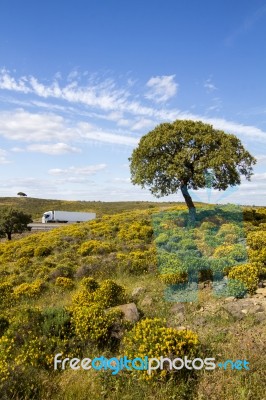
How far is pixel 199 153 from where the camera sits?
28.1 meters

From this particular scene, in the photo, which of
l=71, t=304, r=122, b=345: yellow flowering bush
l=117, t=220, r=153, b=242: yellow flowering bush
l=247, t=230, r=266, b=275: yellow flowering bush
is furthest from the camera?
l=117, t=220, r=153, b=242: yellow flowering bush

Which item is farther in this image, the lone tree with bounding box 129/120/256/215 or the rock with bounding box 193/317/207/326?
the lone tree with bounding box 129/120/256/215

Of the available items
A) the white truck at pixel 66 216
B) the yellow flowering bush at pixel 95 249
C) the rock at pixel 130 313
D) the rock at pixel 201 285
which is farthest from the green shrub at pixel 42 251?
the white truck at pixel 66 216

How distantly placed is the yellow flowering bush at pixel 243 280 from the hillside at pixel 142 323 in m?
0.03

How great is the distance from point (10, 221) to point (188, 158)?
2955 cm

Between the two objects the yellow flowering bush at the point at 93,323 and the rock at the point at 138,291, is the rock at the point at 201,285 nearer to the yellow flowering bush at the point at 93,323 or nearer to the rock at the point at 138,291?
the rock at the point at 138,291

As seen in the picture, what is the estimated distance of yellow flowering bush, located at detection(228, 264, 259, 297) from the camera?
11234mm

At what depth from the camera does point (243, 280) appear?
1153 centimetres

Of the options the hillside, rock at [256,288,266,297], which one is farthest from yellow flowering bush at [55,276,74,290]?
rock at [256,288,266,297]

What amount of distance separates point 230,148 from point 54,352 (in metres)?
23.6

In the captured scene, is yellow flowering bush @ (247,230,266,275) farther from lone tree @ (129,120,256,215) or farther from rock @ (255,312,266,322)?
lone tree @ (129,120,256,215)

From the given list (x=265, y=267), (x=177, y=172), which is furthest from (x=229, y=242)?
(x=177, y=172)

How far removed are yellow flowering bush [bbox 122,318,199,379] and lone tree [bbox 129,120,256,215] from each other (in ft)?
68.0

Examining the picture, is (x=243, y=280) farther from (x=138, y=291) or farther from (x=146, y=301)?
(x=138, y=291)
